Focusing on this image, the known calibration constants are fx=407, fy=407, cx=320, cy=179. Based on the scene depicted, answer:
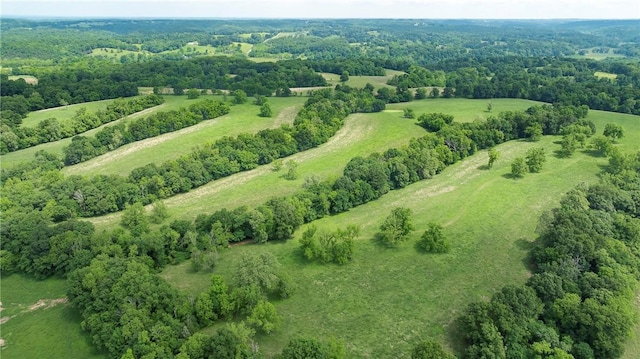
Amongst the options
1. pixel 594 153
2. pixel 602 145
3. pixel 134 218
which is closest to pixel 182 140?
pixel 134 218

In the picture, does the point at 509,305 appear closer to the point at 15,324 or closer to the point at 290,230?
the point at 290,230

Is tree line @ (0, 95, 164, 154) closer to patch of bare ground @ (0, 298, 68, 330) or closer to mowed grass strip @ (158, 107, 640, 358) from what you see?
patch of bare ground @ (0, 298, 68, 330)

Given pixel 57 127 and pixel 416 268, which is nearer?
pixel 416 268

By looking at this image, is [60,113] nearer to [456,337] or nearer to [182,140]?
[182,140]

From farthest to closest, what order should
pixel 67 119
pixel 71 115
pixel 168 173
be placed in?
1. pixel 71 115
2. pixel 67 119
3. pixel 168 173

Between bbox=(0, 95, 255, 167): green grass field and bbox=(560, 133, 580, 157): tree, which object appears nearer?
bbox=(0, 95, 255, 167): green grass field

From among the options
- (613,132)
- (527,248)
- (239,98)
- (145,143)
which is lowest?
(527,248)

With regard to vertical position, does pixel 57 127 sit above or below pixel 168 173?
above

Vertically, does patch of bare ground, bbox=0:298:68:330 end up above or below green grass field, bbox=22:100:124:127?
below

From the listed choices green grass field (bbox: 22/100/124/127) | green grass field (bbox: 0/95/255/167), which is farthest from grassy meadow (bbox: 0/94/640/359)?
green grass field (bbox: 22/100/124/127)
